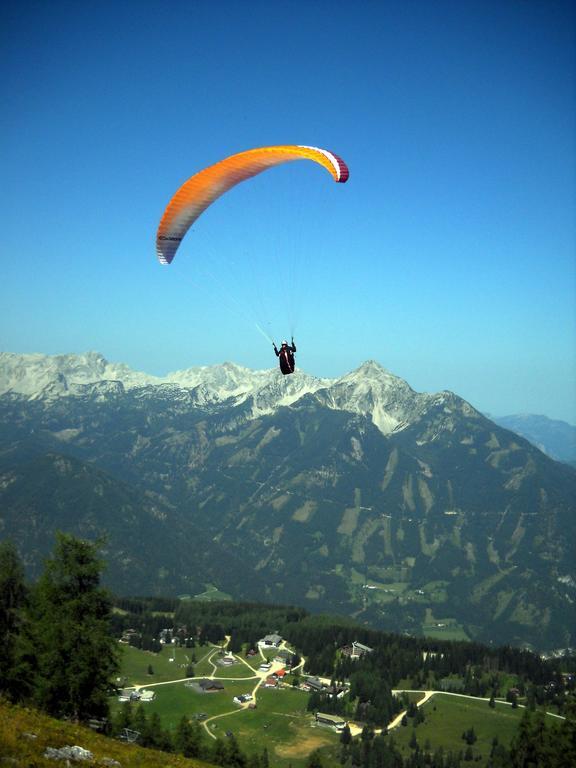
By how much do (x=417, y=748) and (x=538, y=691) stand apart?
4372 cm

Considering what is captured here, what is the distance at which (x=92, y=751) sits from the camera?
71.3 ft

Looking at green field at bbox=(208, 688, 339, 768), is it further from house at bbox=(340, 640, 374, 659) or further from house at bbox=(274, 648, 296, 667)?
house at bbox=(340, 640, 374, 659)

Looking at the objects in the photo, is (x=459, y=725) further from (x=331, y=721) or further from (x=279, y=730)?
(x=279, y=730)

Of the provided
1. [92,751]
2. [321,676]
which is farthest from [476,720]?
[92,751]

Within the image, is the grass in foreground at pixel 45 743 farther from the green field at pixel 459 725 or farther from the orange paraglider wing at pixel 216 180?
the green field at pixel 459 725

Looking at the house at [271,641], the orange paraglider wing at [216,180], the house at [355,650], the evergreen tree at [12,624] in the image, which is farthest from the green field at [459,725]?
the orange paraglider wing at [216,180]

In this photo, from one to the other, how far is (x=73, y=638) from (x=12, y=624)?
27.6 ft

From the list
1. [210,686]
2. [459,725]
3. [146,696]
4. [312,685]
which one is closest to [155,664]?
[210,686]

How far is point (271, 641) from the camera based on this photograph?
146875 mm

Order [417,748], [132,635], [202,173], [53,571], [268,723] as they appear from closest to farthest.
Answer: [53,571] < [202,173] < [417,748] < [268,723] < [132,635]

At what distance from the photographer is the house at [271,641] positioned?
144625 mm

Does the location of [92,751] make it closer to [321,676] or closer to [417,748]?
[417,748]

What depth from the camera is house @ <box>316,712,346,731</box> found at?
94025mm

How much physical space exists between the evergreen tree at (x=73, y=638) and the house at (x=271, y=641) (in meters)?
120
